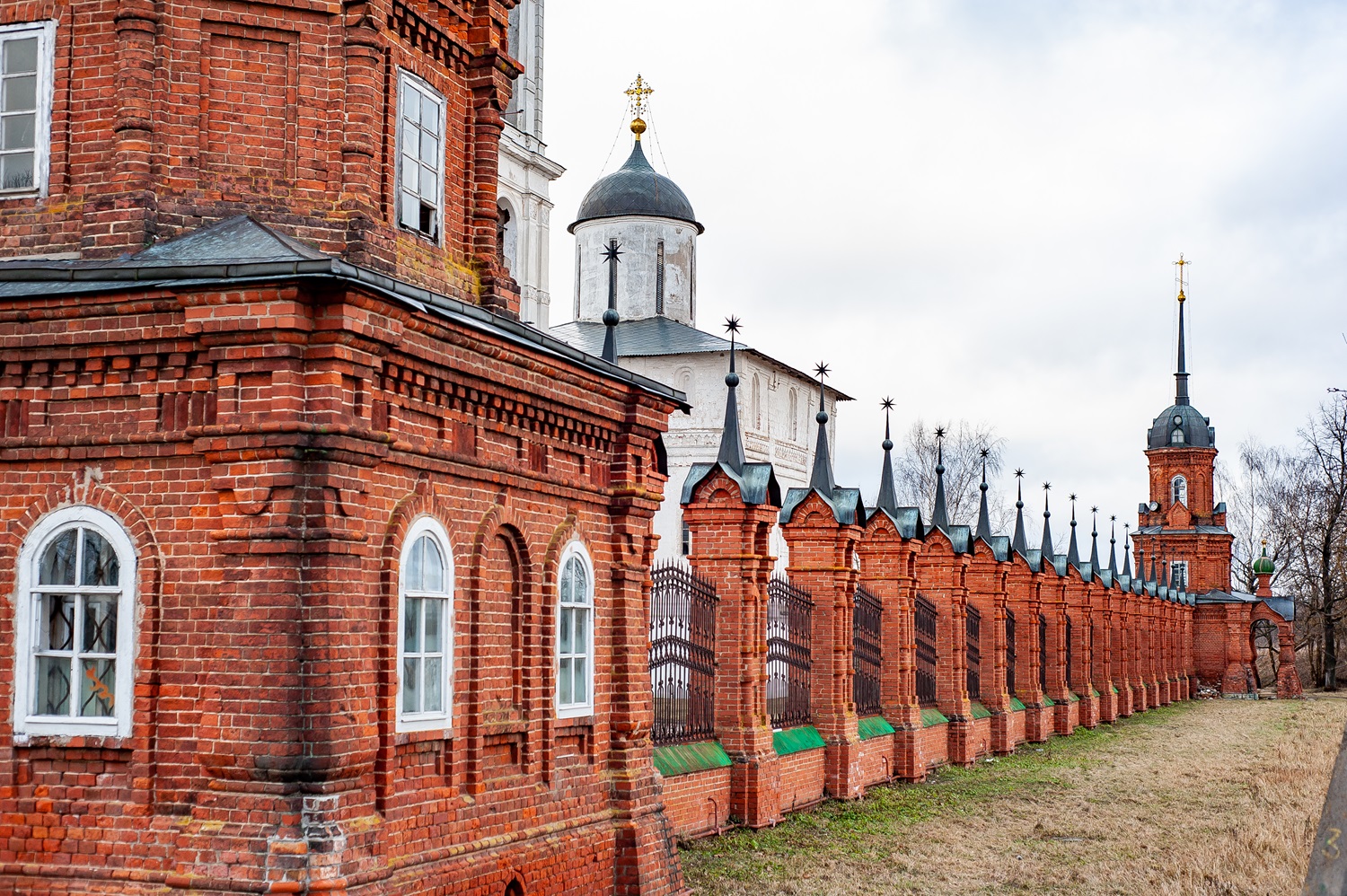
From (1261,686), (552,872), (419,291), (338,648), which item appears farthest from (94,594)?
(1261,686)

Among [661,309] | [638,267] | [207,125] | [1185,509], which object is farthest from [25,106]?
[1185,509]

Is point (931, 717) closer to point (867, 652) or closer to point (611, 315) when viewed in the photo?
point (867, 652)

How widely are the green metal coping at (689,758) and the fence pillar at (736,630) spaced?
0.24 meters

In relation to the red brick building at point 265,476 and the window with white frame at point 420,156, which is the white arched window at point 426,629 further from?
the window with white frame at point 420,156

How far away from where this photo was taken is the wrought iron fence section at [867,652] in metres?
18.7

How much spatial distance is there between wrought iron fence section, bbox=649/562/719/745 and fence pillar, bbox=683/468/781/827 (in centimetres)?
13

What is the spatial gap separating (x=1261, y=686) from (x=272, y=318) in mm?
65082

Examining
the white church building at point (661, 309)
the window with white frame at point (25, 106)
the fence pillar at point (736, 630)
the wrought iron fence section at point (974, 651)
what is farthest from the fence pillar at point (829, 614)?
the white church building at point (661, 309)

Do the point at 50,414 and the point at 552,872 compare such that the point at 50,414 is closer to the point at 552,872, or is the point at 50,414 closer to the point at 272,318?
the point at 272,318

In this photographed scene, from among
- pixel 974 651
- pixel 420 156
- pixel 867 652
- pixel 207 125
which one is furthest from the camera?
pixel 974 651

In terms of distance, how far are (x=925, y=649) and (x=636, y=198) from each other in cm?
1830

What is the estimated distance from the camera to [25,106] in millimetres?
9000

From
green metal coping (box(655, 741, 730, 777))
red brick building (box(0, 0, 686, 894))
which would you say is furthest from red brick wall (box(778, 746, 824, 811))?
red brick building (box(0, 0, 686, 894))

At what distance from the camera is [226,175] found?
881cm
